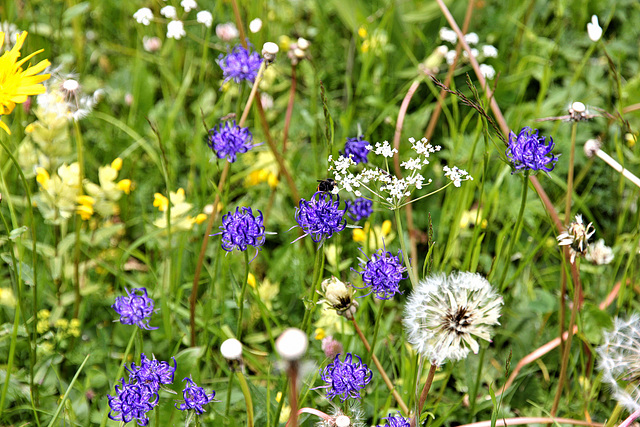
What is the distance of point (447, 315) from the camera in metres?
1.00

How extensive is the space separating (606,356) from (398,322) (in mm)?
626

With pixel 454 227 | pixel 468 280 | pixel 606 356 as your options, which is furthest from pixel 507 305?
pixel 468 280

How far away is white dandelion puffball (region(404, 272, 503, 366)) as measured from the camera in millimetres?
974

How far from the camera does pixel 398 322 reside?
1684 mm

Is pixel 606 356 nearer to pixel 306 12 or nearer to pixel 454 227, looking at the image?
pixel 454 227

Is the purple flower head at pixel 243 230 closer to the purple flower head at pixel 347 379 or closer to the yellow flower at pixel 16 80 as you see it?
the purple flower head at pixel 347 379

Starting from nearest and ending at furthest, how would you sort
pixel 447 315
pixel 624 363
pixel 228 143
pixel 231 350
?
1. pixel 231 350
2. pixel 447 315
3. pixel 624 363
4. pixel 228 143

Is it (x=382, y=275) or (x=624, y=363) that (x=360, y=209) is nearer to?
(x=382, y=275)

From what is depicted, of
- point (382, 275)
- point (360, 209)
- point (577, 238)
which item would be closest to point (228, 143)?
point (360, 209)

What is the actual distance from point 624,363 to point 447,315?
38 centimetres

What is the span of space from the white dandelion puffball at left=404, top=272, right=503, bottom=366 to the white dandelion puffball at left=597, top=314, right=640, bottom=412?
27 cm

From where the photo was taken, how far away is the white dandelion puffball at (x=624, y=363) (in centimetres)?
104

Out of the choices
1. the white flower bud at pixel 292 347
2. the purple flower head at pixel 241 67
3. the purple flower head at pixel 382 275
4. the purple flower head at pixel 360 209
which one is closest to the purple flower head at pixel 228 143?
the purple flower head at pixel 241 67

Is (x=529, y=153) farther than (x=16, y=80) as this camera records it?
No
